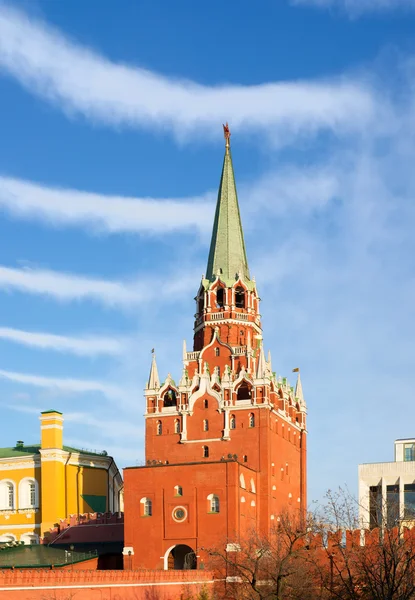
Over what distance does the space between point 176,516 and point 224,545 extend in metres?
5.90

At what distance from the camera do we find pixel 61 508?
110562 millimetres

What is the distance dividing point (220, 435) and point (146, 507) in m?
10.5

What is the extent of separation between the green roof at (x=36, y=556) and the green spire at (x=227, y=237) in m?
32.3

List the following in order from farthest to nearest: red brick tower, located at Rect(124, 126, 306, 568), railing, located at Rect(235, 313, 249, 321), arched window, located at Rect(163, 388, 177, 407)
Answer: railing, located at Rect(235, 313, 249, 321) < arched window, located at Rect(163, 388, 177, 407) < red brick tower, located at Rect(124, 126, 306, 568)

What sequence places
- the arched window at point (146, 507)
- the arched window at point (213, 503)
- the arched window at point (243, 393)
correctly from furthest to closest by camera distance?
the arched window at point (243, 393) < the arched window at point (146, 507) < the arched window at point (213, 503)

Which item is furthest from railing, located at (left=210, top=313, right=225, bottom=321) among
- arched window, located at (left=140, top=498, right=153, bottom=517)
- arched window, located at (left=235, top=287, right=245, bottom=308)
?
arched window, located at (left=140, top=498, right=153, bottom=517)

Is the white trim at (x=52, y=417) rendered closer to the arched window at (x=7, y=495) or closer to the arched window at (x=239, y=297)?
the arched window at (x=7, y=495)

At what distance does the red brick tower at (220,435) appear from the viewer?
9362 centimetres

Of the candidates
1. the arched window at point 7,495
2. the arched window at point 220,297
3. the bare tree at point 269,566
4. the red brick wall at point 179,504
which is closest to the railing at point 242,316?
the arched window at point 220,297

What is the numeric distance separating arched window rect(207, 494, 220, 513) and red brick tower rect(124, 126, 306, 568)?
0.09 m

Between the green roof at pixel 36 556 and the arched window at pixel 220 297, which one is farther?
the arched window at pixel 220 297

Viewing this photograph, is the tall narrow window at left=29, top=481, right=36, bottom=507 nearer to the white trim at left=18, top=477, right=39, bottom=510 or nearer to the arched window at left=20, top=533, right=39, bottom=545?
the white trim at left=18, top=477, right=39, bottom=510

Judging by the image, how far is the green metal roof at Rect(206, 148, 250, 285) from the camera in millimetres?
111438

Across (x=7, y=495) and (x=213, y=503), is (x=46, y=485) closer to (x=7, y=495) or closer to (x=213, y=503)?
(x=7, y=495)
